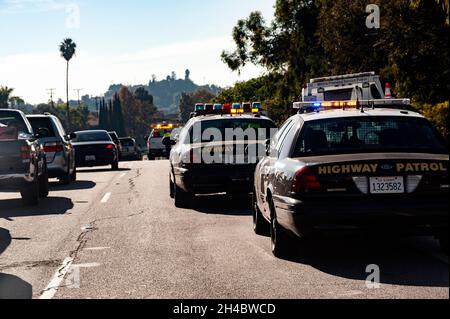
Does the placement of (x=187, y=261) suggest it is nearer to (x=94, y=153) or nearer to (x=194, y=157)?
(x=194, y=157)

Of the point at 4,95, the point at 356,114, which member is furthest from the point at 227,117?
the point at 4,95

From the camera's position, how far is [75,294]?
7449 millimetres

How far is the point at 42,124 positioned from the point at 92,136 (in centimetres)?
953

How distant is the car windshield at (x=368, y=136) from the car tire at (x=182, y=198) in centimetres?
586

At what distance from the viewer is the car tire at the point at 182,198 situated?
48.5 ft

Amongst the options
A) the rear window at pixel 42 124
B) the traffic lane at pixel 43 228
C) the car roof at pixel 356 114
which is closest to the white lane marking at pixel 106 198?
the traffic lane at pixel 43 228

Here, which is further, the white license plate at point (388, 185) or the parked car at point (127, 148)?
the parked car at point (127, 148)

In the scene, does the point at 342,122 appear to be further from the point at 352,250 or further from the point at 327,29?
the point at 327,29

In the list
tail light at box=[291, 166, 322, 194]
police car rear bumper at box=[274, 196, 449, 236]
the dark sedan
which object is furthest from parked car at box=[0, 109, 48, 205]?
the dark sedan

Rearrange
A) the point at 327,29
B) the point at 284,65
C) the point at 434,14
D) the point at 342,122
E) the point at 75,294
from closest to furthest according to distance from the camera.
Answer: the point at 75,294 → the point at 342,122 → the point at 434,14 → the point at 327,29 → the point at 284,65

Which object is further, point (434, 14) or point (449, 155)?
point (434, 14)

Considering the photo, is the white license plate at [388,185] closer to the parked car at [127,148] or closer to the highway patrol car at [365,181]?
the highway patrol car at [365,181]

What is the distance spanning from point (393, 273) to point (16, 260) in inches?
164
